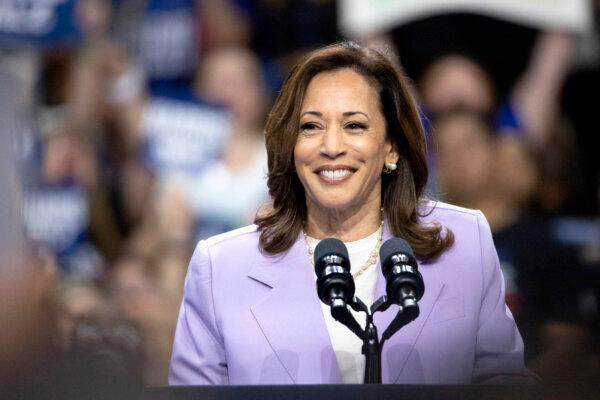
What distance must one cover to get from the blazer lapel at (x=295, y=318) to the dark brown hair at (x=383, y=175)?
72mm

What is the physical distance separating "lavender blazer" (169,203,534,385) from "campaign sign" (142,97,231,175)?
3254 mm

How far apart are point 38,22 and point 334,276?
3342 mm

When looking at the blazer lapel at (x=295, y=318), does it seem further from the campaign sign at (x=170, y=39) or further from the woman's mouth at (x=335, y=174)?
the campaign sign at (x=170, y=39)

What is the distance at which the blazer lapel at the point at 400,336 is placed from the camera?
2.48 meters

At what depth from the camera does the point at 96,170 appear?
6.43 m

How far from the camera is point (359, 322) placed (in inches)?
102

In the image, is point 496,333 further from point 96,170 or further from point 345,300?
point 96,170

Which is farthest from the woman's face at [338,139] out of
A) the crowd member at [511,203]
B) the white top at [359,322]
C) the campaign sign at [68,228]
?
the campaign sign at [68,228]

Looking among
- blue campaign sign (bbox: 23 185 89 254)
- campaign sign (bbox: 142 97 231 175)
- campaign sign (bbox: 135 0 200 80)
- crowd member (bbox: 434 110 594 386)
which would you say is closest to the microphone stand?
crowd member (bbox: 434 110 594 386)

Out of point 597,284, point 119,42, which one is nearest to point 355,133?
point 597,284

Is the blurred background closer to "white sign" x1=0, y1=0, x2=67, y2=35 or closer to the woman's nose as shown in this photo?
"white sign" x1=0, y1=0, x2=67, y2=35

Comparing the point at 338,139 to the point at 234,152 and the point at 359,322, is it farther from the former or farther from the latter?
the point at 234,152

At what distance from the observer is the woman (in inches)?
99.4

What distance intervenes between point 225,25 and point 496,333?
3.72 meters
